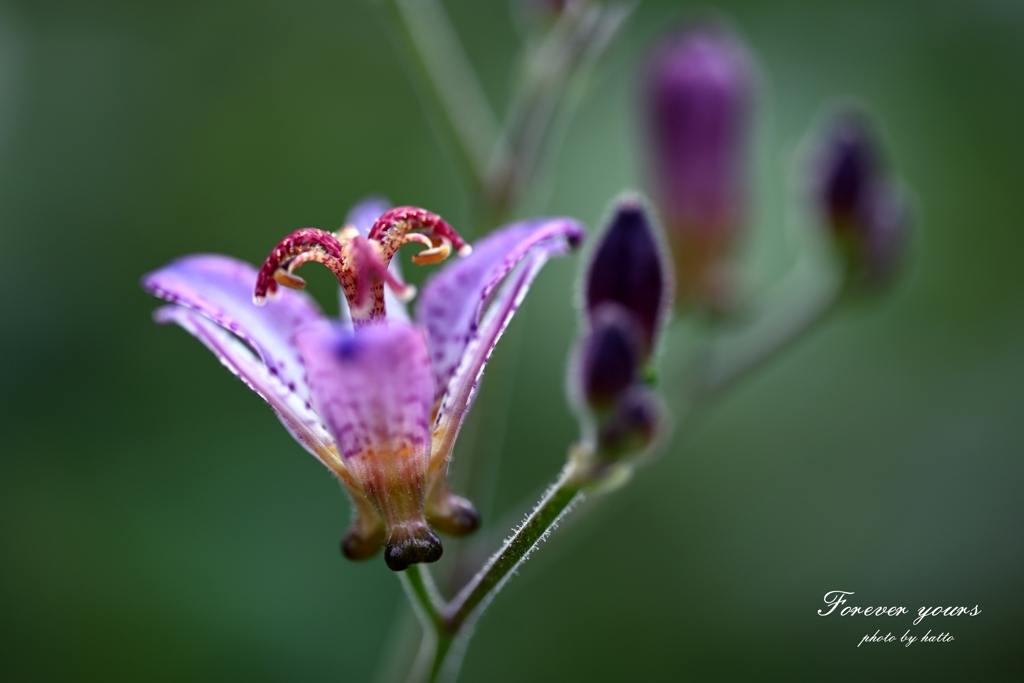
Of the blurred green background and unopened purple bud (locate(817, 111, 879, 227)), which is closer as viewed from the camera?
unopened purple bud (locate(817, 111, 879, 227))

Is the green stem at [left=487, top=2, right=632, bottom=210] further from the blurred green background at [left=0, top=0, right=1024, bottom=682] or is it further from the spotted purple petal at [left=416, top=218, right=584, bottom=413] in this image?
the spotted purple petal at [left=416, top=218, right=584, bottom=413]

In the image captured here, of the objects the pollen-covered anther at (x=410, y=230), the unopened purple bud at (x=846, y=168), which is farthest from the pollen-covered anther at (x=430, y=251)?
the unopened purple bud at (x=846, y=168)

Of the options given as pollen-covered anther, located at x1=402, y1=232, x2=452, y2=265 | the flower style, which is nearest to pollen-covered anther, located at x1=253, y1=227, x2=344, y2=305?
the flower style

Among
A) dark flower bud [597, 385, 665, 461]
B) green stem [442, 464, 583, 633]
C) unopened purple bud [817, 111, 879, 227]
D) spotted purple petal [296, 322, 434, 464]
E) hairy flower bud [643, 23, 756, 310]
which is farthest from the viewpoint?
hairy flower bud [643, 23, 756, 310]

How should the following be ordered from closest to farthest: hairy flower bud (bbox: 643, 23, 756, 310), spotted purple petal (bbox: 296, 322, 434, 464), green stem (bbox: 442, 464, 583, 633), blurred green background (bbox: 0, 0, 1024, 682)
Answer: spotted purple petal (bbox: 296, 322, 434, 464), green stem (bbox: 442, 464, 583, 633), hairy flower bud (bbox: 643, 23, 756, 310), blurred green background (bbox: 0, 0, 1024, 682)

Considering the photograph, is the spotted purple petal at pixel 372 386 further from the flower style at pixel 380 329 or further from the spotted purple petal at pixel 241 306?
the spotted purple petal at pixel 241 306

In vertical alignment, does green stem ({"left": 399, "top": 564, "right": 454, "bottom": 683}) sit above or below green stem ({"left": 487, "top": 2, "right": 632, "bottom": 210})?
below
